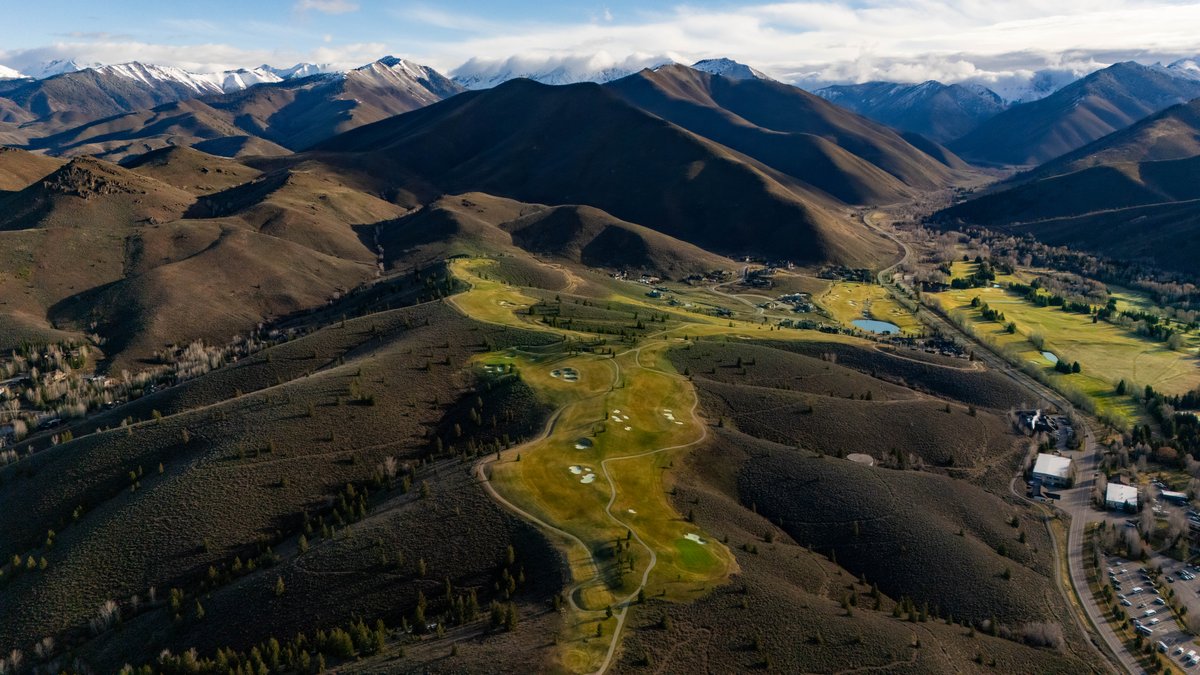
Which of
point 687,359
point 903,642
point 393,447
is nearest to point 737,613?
point 903,642

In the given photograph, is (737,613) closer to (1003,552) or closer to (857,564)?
(857,564)

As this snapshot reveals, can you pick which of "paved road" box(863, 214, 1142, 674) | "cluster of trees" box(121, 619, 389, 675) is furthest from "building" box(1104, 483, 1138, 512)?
"cluster of trees" box(121, 619, 389, 675)

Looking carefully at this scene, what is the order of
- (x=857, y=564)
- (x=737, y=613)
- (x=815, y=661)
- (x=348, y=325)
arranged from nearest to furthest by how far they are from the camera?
1. (x=815, y=661)
2. (x=737, y=613)
3. (x=857, y=564)
4. (x=348, y=325)

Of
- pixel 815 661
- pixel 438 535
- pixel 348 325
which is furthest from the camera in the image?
pixel 348 325

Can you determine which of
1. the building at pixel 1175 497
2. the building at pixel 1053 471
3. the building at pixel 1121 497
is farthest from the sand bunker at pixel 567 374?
the building at pixel 1175 497

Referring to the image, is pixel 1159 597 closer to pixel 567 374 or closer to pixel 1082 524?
pixel 1082 524

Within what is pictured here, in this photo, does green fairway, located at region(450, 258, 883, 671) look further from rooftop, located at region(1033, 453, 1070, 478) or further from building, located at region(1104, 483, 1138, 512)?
building, located at region(1104, 483, 1138, 512)

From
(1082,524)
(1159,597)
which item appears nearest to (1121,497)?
(1082,524)

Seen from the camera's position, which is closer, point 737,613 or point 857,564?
point 737,613

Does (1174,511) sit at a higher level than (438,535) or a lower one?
lower
